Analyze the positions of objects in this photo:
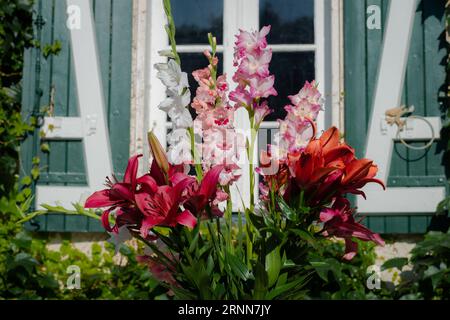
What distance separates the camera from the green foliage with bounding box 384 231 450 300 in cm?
257

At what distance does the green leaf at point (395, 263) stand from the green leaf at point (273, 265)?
1.98 m

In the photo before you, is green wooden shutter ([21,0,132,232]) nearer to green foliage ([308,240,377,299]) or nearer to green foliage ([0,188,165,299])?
green foliage ([0,188,165,299])

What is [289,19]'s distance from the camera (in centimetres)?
309

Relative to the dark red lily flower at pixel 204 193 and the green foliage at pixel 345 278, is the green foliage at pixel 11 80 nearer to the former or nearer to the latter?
the green foliage at pixel 345 278

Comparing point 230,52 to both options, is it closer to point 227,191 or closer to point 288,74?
point 288,74

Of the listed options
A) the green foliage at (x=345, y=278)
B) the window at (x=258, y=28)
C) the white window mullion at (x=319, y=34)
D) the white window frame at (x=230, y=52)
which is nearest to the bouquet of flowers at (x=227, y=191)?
the green foliage at (x=345, y=278)

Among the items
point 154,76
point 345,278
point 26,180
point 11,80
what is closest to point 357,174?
point 345,278

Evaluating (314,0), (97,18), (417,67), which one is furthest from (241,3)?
(417,67)

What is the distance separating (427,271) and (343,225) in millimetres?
1956

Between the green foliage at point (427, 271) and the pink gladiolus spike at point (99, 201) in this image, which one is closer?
the pink gladiolus spike at point (99, 201)

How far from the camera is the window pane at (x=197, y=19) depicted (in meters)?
3.09

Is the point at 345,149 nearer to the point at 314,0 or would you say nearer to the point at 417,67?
the point at 417,67

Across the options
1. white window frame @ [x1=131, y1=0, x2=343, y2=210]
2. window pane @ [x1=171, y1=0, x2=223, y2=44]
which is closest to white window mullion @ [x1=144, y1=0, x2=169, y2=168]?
white window frame @ [x1=131, y1=0, x2=343, y2=210]

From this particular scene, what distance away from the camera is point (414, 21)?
2.82 meters
